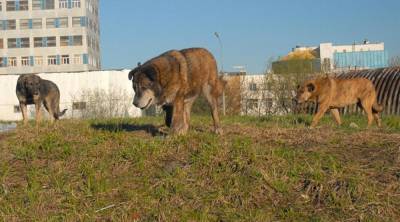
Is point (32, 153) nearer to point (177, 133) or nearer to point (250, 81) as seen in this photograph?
point (177, 133)

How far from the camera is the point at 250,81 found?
121 ft

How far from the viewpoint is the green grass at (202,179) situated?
555 cm

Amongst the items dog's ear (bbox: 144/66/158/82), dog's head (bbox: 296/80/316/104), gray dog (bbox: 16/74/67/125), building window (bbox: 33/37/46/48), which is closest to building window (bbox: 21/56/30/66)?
building window (bbox: 33/37/46/48)

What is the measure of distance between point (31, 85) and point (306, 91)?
24.3ft

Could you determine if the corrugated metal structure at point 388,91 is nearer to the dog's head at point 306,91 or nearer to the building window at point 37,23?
the dog's head at point 306,91

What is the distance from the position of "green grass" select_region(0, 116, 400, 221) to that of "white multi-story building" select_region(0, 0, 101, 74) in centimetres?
8953

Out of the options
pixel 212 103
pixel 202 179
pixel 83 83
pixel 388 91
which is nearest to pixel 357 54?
pixel 83 83

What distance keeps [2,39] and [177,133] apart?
316 feet

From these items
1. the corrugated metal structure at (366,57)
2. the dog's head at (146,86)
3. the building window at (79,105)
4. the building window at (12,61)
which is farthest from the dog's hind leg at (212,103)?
the corrugated metal structure at (366,57)

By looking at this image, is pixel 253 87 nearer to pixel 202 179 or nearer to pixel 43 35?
pixel 202 179

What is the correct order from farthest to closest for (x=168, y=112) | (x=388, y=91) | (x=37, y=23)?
(x=37, y=23) < (x=388, y=91) < (x=168, y=112)

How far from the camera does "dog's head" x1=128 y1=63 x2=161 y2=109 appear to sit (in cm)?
808

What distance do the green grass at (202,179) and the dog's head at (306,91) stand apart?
533cm

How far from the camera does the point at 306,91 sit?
13227 millimetres
